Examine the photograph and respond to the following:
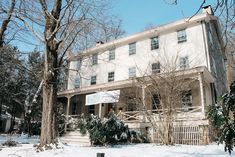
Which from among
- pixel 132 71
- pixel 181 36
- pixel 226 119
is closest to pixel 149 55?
pixel 132 71

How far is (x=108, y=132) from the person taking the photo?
40.7ft

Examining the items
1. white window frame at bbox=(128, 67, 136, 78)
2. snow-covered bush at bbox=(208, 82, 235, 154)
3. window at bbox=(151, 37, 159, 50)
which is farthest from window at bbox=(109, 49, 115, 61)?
snow-covered bush at bbox=(208, 82, 235, 154)

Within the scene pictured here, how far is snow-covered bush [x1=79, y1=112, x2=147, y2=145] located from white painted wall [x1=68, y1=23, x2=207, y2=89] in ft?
10.3

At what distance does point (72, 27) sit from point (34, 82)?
1846cm

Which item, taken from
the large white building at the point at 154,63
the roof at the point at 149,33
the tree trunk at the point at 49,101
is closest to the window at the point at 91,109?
the large white building at the point at 154,63

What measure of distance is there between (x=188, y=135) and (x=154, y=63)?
6.97 meters

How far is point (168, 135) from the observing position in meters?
11.5

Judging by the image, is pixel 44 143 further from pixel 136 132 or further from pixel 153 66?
pixel 153 66

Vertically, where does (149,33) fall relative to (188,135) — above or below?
above

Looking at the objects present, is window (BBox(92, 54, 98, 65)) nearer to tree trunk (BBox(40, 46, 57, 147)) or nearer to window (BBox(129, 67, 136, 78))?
window (BBox(129, 67, 136, 78))

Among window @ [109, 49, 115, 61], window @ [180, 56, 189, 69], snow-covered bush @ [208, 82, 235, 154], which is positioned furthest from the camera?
window @ [109, 49, 115, 61]

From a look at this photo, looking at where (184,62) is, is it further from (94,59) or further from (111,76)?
(94,59)

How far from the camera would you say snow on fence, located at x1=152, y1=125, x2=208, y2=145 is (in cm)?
1268

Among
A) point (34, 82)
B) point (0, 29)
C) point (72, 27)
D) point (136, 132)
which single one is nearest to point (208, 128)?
point (136, 132)
